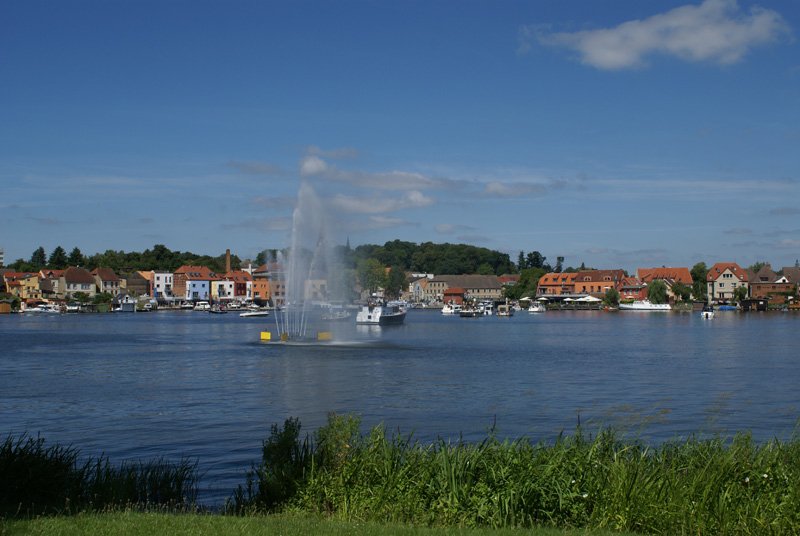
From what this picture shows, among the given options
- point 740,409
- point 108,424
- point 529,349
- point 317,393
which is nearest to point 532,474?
point 108,424

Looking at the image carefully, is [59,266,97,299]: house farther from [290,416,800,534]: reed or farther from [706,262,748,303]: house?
[290,416,800,534]: reed

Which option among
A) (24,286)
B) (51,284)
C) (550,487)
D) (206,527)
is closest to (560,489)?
(550,487)

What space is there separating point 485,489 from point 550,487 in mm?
1101

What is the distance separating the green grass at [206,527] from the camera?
11773mm

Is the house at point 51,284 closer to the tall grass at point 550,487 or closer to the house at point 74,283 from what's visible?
the house at point 74,283

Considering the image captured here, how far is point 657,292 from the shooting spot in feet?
595

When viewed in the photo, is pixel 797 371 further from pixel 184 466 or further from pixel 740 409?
pixel 184 466

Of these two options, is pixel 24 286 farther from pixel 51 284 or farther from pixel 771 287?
pixel 771 287

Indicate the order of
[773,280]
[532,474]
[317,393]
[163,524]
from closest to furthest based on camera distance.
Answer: [163,524], [532,474], [317,393], [773,280]

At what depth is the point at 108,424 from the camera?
2948cm

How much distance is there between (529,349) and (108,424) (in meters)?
44.7

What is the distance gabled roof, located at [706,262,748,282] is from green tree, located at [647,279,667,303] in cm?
1188

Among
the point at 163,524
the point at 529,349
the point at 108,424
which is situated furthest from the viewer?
the point at 529,349

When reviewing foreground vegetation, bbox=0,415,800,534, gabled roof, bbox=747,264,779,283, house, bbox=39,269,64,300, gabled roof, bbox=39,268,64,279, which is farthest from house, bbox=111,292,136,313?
foreground vegetation, bbox=0,415,800,534
